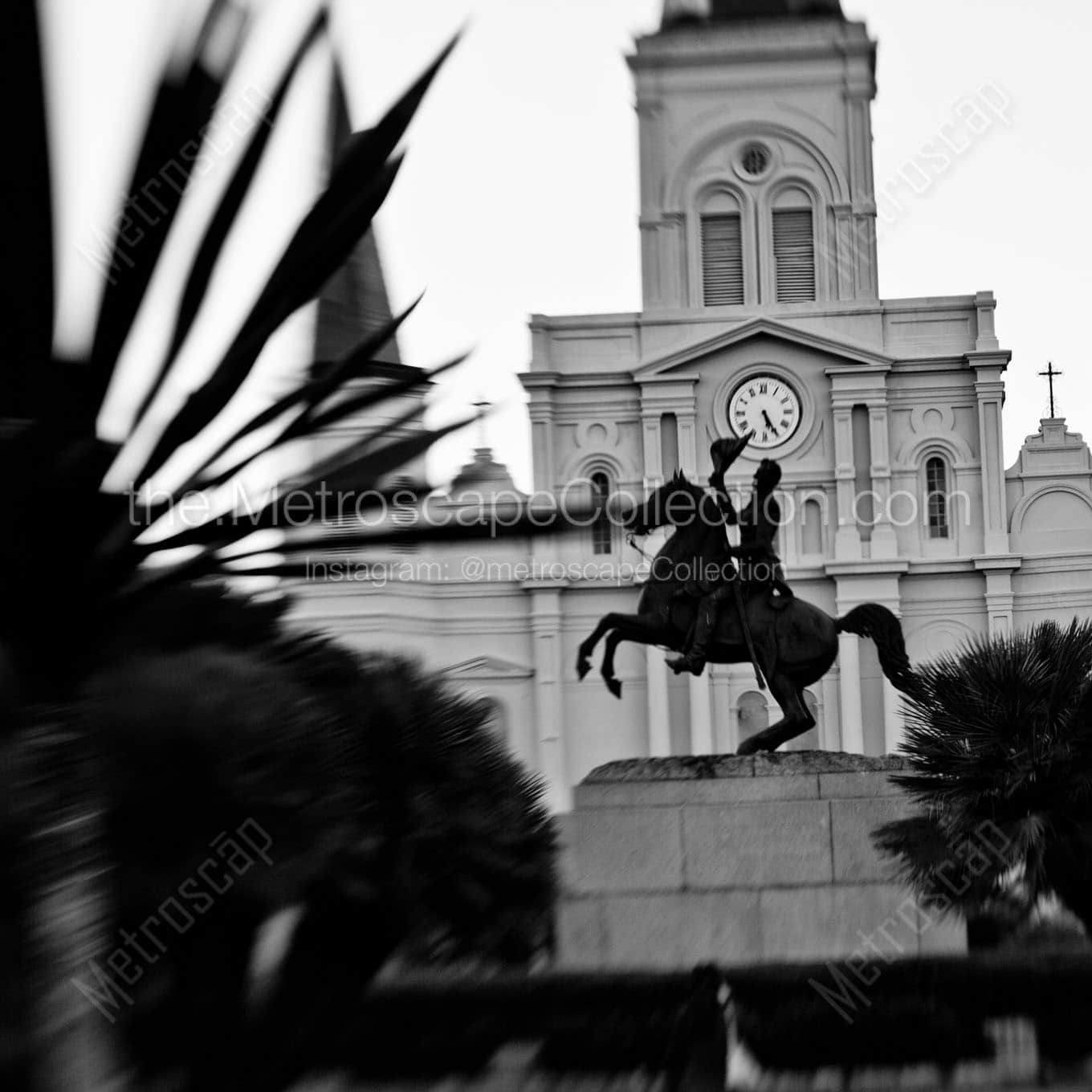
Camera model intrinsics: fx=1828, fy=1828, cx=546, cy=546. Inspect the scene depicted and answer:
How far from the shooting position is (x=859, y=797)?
38.3 feet

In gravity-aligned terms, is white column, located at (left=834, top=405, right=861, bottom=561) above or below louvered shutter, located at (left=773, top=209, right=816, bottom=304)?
below

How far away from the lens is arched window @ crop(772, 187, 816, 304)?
46.5 meters

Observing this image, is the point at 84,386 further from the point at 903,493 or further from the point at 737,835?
the point at 903,493

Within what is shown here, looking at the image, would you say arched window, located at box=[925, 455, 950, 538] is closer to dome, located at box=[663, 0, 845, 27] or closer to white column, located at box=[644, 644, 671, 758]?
white column, located at box=[644, 644, 671, 758]

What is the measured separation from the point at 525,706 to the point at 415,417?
133 ft

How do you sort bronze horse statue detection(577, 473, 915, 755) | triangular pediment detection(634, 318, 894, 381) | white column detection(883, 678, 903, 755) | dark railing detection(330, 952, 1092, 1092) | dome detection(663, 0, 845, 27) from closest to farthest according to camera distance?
dark railing detection(330, 952, 1092, 1092)
bronze horse statue detection(577, 473, 915, 755)
white column detection(883, 678, 903, 755)
triangular pediment detection(634, 318, 894, 381)
dome detection(663, 0, 845, 27)

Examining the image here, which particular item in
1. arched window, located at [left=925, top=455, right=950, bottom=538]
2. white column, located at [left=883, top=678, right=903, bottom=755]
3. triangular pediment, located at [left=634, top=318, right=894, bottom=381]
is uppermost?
triangular pediment, located at [left=634, top=318, right=894, bottom=381]

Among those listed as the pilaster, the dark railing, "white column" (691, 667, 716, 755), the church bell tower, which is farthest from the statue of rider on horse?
the church bell tower

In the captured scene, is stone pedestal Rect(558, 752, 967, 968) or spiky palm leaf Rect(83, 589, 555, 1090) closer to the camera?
spiky palm leaf Rect(83, 589, 555, 1090)

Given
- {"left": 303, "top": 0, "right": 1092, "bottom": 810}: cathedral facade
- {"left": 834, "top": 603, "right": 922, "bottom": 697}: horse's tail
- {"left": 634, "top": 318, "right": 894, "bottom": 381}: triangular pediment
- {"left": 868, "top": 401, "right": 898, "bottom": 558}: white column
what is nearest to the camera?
{"left": 834, "top": 603, "right": 922, "bottom": 697}: horse's tail

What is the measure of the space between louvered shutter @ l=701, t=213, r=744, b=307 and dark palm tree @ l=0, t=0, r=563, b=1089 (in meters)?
43.0

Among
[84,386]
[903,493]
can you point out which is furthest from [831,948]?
[903,493]

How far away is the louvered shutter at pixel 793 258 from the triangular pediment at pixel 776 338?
70.3 inches

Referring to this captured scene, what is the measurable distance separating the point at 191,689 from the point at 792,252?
1777 inches
